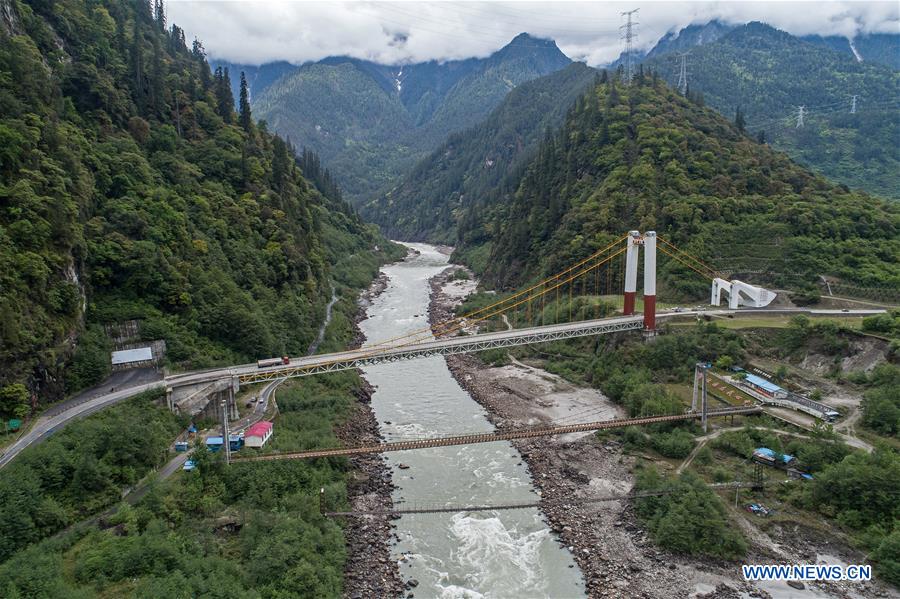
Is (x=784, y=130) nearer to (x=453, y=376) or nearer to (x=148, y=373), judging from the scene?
(x=453, y=376)

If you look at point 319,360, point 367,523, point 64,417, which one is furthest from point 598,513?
point 64,417

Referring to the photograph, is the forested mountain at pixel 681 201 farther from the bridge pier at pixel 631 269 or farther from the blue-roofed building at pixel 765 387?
Answer: the blue-roofed building at pixel 765 387

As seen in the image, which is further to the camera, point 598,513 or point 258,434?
point 258,434

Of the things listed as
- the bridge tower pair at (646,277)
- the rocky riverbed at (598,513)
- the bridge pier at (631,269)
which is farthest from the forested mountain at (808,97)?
the rocky riverbed at (598,513)

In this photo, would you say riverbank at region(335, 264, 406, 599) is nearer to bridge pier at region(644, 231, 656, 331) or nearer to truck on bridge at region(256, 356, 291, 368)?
truck on bridge at region(256, 356, 291, 368)

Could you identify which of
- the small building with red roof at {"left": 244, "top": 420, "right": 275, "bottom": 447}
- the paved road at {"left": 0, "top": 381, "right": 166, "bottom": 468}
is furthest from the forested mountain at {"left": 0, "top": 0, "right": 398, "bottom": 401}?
the small building with red roof at {"left": 244, "top": 420, "right": 275, "bottom": 447}

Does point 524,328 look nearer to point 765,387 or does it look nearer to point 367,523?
point 765,387

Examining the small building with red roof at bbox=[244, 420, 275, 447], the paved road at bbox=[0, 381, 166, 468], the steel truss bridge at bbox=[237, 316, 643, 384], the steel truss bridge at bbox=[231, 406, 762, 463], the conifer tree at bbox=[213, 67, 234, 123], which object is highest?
the conifer tree at bbox=[213, 67, 234, 123]
